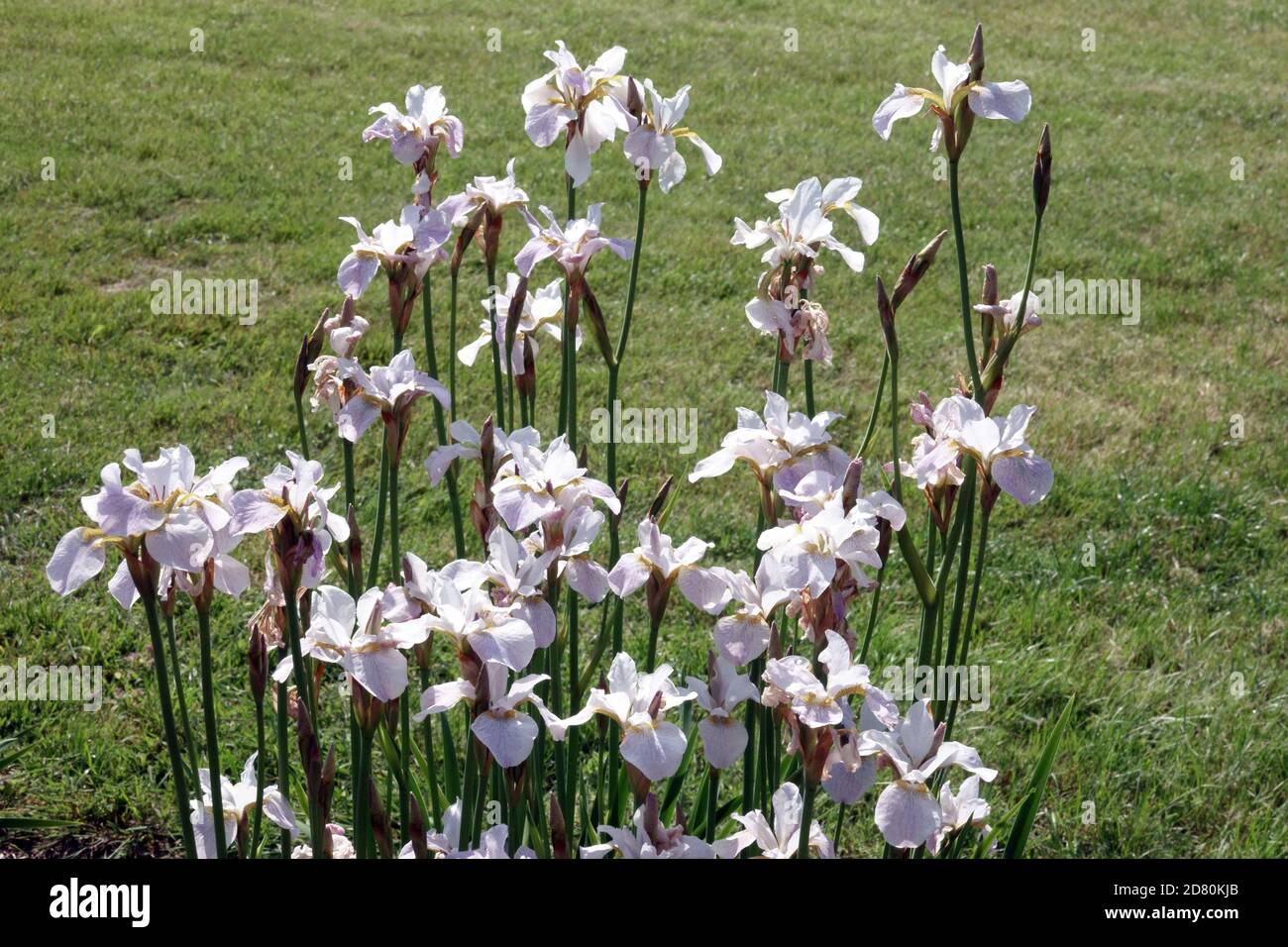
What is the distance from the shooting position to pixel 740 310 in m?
6.00

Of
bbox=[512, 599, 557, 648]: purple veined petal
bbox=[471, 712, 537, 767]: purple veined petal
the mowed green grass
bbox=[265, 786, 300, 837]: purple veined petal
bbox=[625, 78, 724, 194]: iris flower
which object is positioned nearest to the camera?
bbox=[471, 712, 537, 767]: purple veined petal

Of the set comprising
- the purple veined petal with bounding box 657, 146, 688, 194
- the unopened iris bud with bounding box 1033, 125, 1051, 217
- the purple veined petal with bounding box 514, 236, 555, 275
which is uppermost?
the unopened iris bud with bounding box 1033, 125, 1051, 217

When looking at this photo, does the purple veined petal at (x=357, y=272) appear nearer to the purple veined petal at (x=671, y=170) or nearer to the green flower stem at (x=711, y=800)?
the purple veined petal at (x=671, y=170)

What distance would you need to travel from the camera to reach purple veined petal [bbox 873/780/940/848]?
1417mm

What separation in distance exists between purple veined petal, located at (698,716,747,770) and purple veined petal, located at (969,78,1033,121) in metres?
0.88

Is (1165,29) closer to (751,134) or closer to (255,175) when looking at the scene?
(751,134)

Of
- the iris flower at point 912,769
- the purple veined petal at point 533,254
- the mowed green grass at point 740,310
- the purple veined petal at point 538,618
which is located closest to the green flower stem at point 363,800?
the purple veined petal at point 538,618

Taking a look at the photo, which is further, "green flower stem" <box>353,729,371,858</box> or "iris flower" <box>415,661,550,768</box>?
"green flower stem" <box>353,729,371,858</box>

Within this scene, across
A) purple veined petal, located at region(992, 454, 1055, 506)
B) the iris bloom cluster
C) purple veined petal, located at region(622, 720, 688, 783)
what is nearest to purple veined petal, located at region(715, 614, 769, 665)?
the iris bloom cluster

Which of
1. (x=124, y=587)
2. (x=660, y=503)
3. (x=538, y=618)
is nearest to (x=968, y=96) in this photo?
(x=660, y=503)

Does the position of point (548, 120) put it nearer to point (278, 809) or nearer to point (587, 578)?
point (587, 578)

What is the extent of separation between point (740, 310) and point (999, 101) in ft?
14.0

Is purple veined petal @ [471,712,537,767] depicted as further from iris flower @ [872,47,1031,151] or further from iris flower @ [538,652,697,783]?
iris flower @ [872,47,1031,151]
